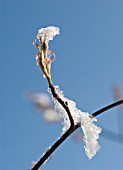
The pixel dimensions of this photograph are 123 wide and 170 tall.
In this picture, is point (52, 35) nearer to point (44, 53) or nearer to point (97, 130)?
point (44, 53)

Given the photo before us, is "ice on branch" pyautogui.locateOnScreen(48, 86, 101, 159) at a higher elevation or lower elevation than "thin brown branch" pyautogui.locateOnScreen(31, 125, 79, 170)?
higher

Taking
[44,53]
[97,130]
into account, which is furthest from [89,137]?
[44,53]

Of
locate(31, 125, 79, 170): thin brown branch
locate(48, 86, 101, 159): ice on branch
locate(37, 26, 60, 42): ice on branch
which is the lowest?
locate(31, 125, 79, 170): thin brown branch

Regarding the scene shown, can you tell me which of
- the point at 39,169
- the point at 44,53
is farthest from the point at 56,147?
the point at 44,53

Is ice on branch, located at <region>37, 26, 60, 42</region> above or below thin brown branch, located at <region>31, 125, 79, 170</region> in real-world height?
above

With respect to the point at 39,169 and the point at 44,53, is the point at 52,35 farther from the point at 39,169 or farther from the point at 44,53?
the point at 39,169

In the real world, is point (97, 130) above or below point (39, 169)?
above
